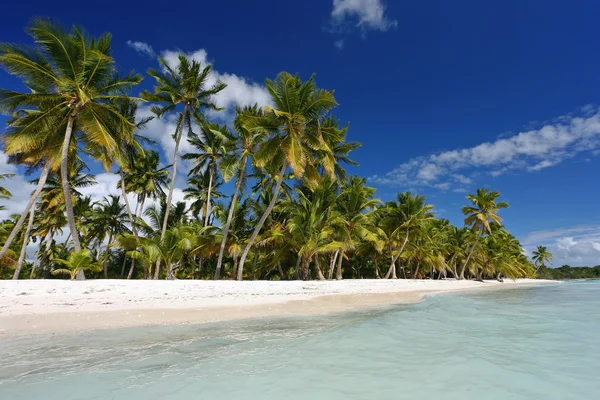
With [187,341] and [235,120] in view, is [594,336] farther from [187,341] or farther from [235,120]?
[235,120]

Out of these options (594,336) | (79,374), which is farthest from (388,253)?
(79,374)

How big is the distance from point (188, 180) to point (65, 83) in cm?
1606

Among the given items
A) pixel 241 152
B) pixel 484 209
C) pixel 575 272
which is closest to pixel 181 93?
pixel 241 152

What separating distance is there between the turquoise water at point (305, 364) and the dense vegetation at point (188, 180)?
8351 millimetres

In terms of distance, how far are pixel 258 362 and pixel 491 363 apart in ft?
11.0

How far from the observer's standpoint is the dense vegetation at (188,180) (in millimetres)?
12711

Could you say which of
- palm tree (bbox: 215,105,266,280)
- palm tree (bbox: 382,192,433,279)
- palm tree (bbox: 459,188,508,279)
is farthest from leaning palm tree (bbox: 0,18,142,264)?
palm tree (bbox: 459,188,508,279)

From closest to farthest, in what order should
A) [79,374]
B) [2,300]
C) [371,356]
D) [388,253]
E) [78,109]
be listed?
[79,374]
[371,356]
[2,300]
[78,109]
[388,253]

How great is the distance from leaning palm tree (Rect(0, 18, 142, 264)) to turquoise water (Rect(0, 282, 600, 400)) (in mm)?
9740

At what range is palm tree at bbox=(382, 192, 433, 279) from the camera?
91.8ft

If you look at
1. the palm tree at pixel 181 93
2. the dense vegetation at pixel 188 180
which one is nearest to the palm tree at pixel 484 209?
the dense vegetation at pixel 188 180

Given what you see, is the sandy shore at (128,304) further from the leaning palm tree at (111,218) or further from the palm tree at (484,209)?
the palm tree at (484,209)

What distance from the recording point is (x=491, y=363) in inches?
166

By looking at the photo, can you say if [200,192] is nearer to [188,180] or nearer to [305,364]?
[188,180]
